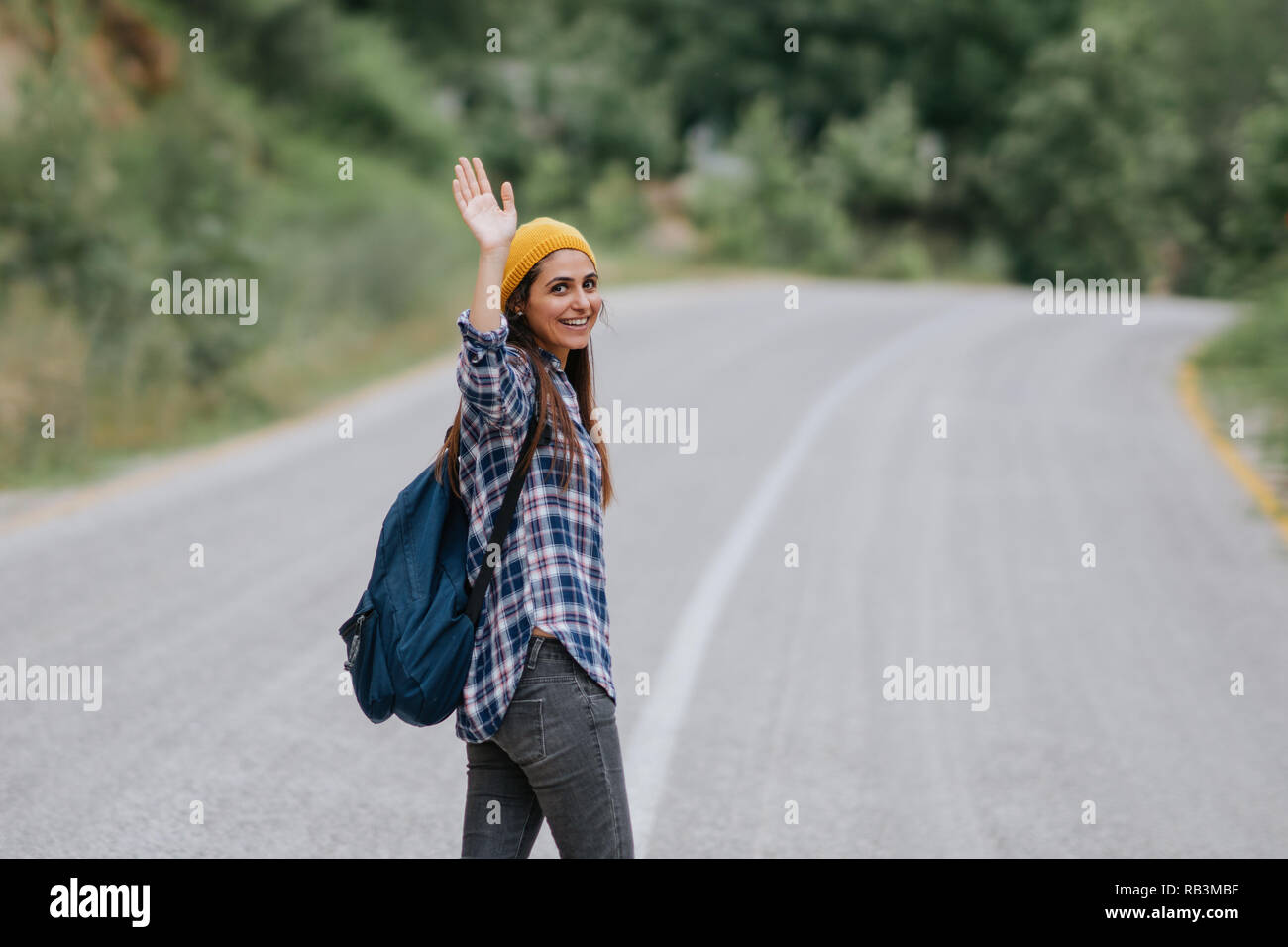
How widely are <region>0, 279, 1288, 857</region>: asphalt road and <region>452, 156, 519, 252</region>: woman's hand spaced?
7.80 feet

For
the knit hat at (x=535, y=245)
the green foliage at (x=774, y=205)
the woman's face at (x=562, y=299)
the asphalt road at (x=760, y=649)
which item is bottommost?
the asphalt road at (x=760, y=649)

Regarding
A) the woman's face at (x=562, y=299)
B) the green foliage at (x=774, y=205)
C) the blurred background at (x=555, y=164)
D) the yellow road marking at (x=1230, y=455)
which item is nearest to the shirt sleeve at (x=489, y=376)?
the woman's face at (x=562, y=299)

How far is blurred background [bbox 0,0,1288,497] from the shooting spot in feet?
41.9

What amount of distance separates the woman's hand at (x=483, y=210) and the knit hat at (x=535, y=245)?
0.03m

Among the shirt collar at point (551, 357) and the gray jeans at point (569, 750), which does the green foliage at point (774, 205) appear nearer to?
the shirt collar at point (551, 357)

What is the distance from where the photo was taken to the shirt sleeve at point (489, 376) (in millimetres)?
2664

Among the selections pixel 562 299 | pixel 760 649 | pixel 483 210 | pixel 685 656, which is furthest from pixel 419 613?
pixel 760 649

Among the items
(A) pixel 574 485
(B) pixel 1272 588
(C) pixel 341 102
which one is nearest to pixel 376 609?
(A) pixel 574 485

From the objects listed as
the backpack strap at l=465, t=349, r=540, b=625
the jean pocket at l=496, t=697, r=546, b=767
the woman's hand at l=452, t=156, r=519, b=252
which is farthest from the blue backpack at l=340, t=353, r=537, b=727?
the woman's hand at l=452, t=156, r=519, b=252

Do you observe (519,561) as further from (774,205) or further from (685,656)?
(774,205)

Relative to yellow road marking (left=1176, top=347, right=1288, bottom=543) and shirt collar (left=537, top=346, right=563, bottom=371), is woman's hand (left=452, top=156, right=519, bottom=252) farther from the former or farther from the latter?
yellow road marking (left=1176, top=347, right=1288, bottom=543)

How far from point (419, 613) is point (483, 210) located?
798 millimetres

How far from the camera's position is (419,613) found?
9.00ft
